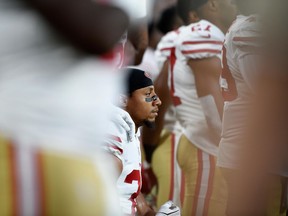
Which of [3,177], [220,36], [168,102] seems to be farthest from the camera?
[168,102]

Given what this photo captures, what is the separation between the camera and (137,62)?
179 inches

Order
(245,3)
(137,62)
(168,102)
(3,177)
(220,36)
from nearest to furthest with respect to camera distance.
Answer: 1. (3,177)
2. (245,3)
3. (220,36)
4. (137,62)
5. (168,102)

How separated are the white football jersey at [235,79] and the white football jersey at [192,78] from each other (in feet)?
2.79

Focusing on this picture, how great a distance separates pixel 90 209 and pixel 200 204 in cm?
301

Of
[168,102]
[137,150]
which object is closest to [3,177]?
[137,150]

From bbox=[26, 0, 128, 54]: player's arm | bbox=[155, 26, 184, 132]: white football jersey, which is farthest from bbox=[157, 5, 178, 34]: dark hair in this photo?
bbox=[26, 0, 128, 54]: player's arm

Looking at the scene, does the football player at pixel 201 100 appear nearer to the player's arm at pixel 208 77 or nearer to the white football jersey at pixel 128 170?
the player's arm at pixel 208 77

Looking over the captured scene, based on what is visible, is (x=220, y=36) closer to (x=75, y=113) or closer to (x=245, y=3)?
(x=245, y=3)

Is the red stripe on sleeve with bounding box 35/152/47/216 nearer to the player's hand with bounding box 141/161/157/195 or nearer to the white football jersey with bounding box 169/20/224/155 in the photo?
the white football jersey with bounding box 169/20/224/155

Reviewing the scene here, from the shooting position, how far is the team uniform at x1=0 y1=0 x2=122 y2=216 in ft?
4.58

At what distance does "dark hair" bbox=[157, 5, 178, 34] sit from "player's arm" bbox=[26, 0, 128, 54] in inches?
202

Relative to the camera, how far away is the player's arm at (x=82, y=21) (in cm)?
140

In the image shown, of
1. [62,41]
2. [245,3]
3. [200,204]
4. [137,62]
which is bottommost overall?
[200,204]

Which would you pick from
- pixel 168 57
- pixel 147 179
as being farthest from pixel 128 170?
pixel 147 179
